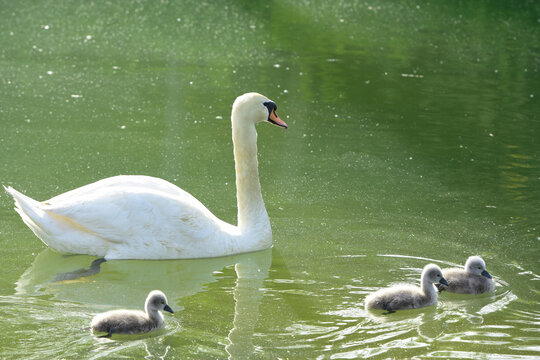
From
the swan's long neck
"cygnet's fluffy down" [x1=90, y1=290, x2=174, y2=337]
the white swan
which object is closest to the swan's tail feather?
the white swan

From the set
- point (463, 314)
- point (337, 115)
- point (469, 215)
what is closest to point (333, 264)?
point (463, 314)

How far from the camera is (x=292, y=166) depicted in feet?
33.0

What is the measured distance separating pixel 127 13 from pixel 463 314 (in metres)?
15.4

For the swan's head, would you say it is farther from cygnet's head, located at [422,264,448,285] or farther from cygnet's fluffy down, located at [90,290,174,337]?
cygnet's fluffy down, located at [90,290,174,337]

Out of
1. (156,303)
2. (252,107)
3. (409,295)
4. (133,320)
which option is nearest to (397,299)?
(409,295)

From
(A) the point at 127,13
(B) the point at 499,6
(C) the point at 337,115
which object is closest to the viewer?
(C) the point at 337,115

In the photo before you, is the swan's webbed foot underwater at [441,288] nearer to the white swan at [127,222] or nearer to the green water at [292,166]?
the green water at [292,166]

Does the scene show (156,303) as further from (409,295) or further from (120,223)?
(409,295)

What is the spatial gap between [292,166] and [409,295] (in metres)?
4.08

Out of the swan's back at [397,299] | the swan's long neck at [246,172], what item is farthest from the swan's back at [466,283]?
the swan's long neck at [246,172]

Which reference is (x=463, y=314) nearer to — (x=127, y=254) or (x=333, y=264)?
(x=333, y=264)

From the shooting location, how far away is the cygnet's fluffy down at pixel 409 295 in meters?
6.09

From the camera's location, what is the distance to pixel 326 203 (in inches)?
344

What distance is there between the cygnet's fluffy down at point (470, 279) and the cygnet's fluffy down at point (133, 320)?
6.96 ft
